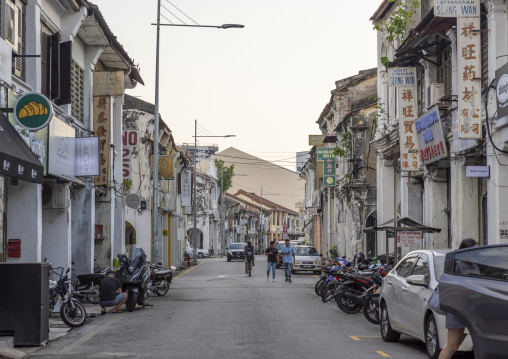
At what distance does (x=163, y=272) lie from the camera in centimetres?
2503

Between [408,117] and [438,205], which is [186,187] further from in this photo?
[438,205]

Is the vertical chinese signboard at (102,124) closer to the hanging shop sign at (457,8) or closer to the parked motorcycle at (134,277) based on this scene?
the parked motorcycle at (134,277)

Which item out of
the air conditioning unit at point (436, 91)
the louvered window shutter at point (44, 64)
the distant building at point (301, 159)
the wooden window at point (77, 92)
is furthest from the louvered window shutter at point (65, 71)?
the distant building at point (301, 159)

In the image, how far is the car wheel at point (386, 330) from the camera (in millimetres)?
13828

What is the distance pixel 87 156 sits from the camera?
21.1 m

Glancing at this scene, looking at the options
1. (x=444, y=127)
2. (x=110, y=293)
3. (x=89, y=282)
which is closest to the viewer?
(x=110, y=293)

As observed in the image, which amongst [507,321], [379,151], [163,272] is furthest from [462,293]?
[379,151]

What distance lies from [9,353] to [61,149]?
8284 millimetres

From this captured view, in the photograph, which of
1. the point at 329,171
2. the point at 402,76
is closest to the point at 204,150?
the point at 329,171

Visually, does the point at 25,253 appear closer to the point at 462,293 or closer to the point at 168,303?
A: the point at 168,303

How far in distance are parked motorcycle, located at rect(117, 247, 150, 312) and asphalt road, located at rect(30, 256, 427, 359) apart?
332 millimetres

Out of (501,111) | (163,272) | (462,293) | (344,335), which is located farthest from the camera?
(163,272)

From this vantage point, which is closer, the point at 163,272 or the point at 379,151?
the point at 163,272

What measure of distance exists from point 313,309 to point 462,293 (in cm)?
1171
